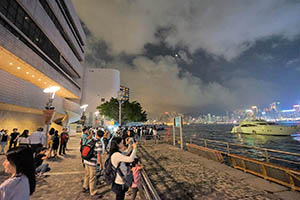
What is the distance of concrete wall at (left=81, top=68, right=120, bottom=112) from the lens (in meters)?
57.0

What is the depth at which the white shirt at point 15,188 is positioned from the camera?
1.40 metres

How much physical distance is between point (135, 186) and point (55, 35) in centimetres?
2993

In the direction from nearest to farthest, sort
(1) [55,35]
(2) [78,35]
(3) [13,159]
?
(3) [13,159] < (1) [55,35] < (2) [78,35]

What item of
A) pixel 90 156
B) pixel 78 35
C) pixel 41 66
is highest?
pixel 78 35

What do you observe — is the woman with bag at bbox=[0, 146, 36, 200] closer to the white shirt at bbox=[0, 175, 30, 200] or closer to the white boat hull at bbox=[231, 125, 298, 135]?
the white shirt at bbox=[0, 175, 30, 200]

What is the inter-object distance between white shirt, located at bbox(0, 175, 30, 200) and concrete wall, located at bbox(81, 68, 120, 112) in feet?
193

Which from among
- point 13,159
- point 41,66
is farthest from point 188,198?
point 41,66

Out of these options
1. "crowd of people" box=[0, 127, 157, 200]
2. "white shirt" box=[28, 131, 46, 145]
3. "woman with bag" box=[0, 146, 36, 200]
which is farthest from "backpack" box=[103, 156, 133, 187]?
"white shirt" box=[28, 131, 46, 145]

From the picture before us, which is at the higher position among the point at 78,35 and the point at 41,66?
the point at 78,35

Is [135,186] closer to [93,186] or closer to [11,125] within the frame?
[93,186]

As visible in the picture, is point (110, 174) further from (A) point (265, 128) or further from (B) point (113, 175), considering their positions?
(A) point (265, 128)

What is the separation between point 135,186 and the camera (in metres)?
3.03

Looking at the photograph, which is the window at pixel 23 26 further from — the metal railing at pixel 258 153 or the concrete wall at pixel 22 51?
the metal railing at pixel 258 153

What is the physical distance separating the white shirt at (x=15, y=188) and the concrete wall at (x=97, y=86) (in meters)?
58.8
